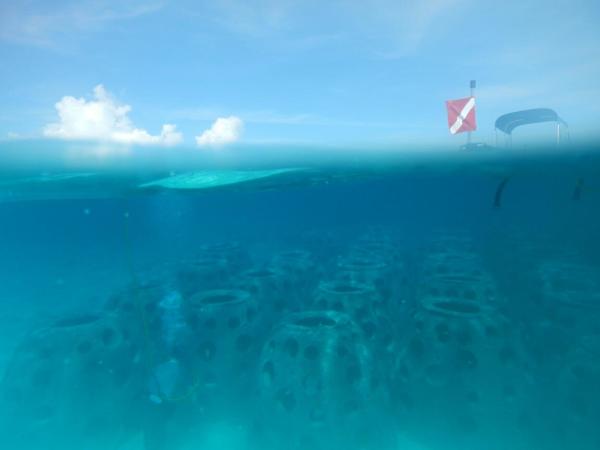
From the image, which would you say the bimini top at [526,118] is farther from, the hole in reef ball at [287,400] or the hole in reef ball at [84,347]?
the hole in reef ball at [84,347]

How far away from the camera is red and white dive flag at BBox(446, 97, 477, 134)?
12453 mm

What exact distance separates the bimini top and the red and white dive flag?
1.37 metres

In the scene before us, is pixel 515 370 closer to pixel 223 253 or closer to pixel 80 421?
pixel 80 421

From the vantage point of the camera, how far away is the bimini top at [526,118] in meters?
12.2

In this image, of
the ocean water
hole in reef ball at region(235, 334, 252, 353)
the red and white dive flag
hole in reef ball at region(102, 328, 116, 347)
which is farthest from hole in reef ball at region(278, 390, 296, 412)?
the red and white dive flag

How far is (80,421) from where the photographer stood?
8.98 metres

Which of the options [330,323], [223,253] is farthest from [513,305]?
[223,253]

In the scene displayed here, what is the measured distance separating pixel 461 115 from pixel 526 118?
8.12 ft

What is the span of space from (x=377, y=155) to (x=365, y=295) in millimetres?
10221

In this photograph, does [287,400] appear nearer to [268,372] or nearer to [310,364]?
[268,372]

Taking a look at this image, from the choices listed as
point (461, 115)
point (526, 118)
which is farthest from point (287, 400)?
point (526, 118)

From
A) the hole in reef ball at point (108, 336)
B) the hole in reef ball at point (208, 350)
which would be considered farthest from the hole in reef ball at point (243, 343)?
the hole in reef ball at point (108, 336)

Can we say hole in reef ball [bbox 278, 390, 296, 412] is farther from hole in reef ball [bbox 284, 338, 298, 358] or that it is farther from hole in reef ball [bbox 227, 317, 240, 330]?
hole in reef ball [bbox 227, 317, 240, 330]

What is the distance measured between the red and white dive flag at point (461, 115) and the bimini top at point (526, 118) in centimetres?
137
